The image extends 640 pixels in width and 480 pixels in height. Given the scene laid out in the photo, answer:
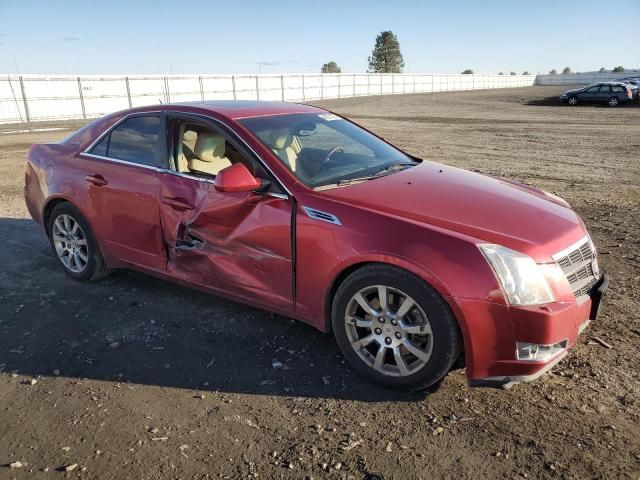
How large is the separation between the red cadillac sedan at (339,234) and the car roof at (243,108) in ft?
0.08

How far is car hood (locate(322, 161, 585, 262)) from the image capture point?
302 centimetres

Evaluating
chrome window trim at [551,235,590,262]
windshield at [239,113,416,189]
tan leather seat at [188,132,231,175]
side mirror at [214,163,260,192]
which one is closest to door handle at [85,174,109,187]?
tan leather seat at [188,132,231,175]

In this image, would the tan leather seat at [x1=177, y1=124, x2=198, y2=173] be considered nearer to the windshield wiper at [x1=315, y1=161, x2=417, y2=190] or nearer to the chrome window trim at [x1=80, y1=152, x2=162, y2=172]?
the chrome window trim at [x1=80, y1=152, x2=162, y2=172]

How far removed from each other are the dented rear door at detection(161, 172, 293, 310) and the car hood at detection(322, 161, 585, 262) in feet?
1.54

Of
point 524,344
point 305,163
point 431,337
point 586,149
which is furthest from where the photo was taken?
point 586,149

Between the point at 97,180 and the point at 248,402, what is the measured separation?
8.38 ft

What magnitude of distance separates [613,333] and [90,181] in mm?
4376

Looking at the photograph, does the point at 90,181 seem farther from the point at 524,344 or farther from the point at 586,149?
the point at 586,149

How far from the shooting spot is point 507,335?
2826 millimetres

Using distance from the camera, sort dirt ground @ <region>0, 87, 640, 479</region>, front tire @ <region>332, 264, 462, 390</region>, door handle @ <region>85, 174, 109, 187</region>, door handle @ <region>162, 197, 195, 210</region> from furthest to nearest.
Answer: door handle @ <region>85, 174, 109, 187</region>, door handle @ <region>162, 197, 195, 210</region>, front tire @ <region>332, 264, 462, 390</region>, dirt ground @ <region>0, 87, 640, 479</region>

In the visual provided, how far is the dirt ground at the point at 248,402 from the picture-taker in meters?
2.64

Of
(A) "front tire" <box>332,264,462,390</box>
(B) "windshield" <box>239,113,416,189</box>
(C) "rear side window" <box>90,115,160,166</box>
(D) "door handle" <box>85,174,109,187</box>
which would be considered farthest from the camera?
(D) "door handle" <box>85,174,109,187</box>

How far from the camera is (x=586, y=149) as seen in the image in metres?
13.6

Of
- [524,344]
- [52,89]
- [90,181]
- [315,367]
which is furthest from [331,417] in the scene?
[52,89]
